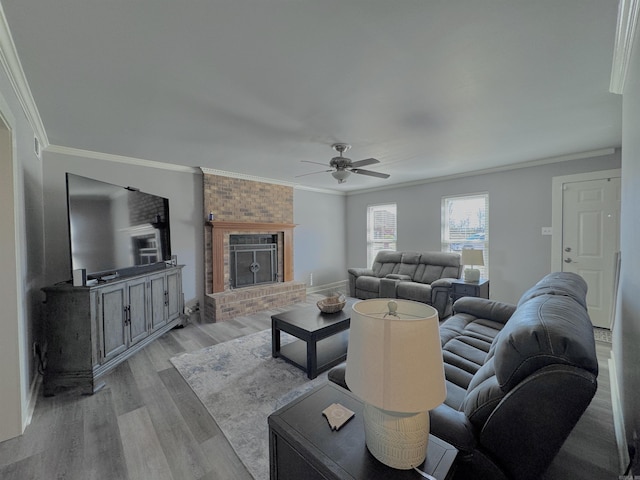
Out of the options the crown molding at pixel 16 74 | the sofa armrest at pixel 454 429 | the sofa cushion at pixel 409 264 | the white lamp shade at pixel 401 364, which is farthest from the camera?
the sofa cushion at pixel 409 264

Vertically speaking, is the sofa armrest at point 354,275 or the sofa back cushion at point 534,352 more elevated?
the sofa back cushion at point 534,352

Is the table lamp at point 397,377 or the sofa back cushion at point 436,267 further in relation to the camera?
the sofa back cushion at point 436,267

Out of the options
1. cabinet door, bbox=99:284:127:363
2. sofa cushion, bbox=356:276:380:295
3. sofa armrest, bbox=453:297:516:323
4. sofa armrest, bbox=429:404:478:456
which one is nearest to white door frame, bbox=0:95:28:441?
cabinet door, bbox=99:284:127:363

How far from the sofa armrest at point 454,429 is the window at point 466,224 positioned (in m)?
4.25

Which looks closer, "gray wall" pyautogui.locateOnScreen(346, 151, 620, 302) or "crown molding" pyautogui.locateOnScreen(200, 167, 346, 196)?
"gray wall" pyautogui.locateOnScreen(346, 151, 620, 302)

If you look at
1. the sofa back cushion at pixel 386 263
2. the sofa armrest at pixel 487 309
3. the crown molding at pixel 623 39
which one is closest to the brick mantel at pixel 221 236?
the sofa back cushion at pixel 386 263

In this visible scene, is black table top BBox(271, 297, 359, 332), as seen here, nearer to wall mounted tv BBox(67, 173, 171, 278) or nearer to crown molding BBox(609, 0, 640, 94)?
wall mounted tv BBox(67, 173, 171, 278)

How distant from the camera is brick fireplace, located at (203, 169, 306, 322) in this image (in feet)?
14.3

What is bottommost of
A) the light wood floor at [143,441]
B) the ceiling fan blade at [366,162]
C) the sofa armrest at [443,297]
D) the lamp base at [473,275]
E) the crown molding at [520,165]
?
the light wood floor at [143,441]

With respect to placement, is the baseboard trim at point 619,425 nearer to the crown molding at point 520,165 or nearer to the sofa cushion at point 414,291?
the sofa cushion at point 414,291

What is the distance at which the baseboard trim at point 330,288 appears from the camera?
6242 mm

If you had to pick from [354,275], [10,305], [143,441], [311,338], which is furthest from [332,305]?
[10,305]

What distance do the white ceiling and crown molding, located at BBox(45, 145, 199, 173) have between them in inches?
10.2

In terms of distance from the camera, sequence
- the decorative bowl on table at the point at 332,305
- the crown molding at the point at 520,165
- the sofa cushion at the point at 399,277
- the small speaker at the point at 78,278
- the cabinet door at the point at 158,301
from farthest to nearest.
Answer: the sofa cushion at the point at 399,277
the crown molding at the point at 520,165
the cabinet door at the point at 158,301
the decorative bowl on table at the point at 332,305
the small speaker at the point at 78,278
